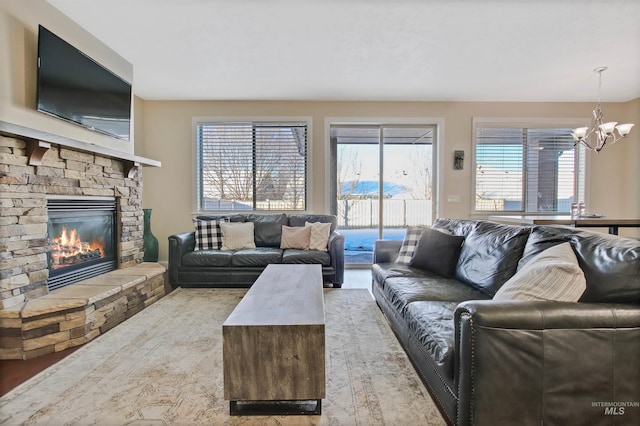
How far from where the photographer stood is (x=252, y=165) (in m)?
5.08

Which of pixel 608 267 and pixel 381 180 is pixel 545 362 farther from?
pixel 381 180

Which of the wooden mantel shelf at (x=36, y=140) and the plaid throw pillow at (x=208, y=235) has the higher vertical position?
the wooden mantel shelf at (x=36, y=140)

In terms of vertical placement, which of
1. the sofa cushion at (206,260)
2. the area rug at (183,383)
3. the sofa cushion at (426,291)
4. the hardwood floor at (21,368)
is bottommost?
the hardwood floor at (21,368)

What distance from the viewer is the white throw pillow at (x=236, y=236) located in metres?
4.13

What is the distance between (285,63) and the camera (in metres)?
3.64

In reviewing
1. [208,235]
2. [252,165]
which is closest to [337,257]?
[208,235]

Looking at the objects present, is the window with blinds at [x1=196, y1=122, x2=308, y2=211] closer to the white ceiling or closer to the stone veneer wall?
the white ceiling

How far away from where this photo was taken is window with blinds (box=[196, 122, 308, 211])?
5.05 meters

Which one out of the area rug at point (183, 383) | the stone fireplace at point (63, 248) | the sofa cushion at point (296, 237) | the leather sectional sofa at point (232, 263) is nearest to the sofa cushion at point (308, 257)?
the leather sectional sofa at point (232, 263)

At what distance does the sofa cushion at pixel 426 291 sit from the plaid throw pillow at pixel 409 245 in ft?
1.64

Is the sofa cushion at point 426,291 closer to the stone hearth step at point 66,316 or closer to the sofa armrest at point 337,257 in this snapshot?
the sofa armrest at point 337,257

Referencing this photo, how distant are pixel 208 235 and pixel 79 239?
1383 millimetres

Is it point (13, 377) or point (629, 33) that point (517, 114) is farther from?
point (13, 377)

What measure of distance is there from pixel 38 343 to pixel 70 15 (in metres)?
2.72
